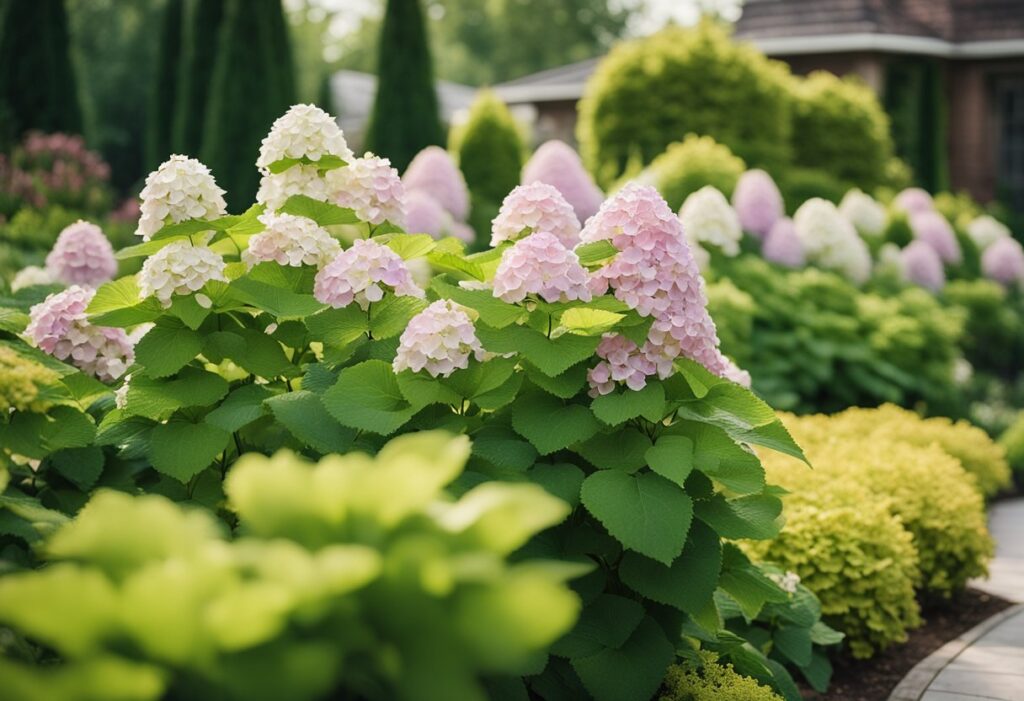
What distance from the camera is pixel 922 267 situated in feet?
36.1

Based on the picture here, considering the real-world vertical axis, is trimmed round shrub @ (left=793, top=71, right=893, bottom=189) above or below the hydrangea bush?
below

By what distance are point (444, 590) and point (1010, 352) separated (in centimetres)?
1196

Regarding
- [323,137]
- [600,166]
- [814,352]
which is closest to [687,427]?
[323,137]

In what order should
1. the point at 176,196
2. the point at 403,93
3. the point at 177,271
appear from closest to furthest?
the point at 177,271 → the point at 176,196 → the point at 403,93

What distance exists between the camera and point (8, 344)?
11.5ft

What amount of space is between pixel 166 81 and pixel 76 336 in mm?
19767

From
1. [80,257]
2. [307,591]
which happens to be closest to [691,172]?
[80,257]

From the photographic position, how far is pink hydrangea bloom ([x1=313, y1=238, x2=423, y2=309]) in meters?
3.22

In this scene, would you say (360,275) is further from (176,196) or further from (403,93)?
(403,93)

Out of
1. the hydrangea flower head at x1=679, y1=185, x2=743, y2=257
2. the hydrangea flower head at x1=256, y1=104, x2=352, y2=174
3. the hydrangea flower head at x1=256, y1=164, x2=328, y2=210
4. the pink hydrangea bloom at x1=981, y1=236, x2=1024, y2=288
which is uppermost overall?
the hydrangea flower head at x1=256, y1=104, x2=352, y2=174

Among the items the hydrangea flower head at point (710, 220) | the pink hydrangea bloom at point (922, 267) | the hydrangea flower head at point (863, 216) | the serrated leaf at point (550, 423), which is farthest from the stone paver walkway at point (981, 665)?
the hydrangea flower head at point (863, 216)

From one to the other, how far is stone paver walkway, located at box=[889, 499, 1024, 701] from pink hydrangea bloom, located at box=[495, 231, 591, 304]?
6.82 ft

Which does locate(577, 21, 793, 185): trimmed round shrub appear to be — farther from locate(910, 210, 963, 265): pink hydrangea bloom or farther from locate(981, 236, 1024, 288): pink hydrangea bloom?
locate(981, 236, 1024, 288): pink hydrangea bloom

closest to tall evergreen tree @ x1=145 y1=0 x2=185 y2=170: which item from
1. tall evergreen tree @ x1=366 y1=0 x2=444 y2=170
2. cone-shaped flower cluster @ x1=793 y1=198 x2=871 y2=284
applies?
tall evergreen tree @ x1=366 y1=0 x2=444 y2=170
